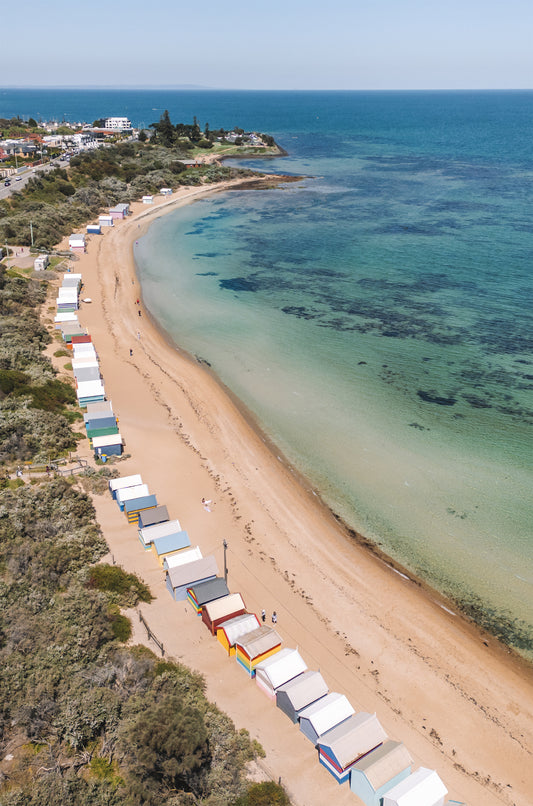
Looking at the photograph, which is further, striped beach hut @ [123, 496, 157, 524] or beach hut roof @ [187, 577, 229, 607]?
striped beach hut @ [123, 496, 157, 524]

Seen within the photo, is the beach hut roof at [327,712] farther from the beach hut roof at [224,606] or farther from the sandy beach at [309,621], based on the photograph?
the beach hut roof at [224,606]

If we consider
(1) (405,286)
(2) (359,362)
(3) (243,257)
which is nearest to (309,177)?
(3) (243,257)

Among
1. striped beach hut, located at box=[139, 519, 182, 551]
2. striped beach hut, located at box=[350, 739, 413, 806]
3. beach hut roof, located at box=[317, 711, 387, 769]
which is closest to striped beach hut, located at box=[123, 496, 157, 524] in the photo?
striped beach hut, located at box=[139, 519, 182, 551]

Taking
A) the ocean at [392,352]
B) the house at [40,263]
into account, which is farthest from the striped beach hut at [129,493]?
the house at [40,263]

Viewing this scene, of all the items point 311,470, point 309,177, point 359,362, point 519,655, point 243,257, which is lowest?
point 519,655

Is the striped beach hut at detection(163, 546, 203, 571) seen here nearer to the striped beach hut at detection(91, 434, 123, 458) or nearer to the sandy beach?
the sandy beach

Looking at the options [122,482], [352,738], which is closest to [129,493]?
[122,482]

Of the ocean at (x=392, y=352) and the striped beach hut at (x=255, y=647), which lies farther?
the ocean at (x=392, y=352)

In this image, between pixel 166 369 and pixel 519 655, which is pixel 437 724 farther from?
pixel 166 369
